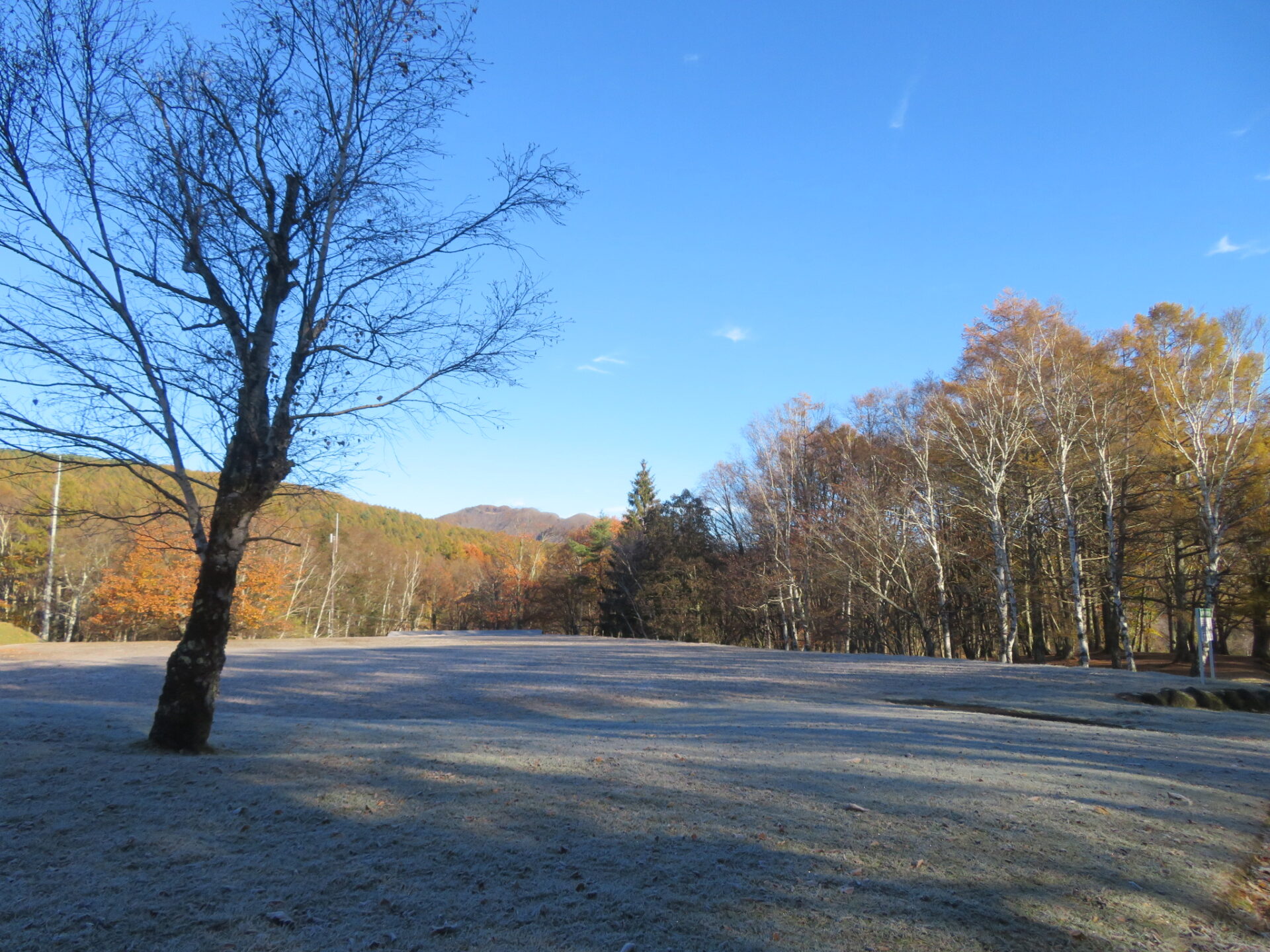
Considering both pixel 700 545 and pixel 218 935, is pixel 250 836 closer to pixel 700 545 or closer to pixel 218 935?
pixel 218 935

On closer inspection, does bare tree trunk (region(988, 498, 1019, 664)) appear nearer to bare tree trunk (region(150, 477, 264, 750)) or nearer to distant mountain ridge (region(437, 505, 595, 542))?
bare tree trunk (region(150, 477, 264, 750))

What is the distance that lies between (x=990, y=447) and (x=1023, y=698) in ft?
42.3

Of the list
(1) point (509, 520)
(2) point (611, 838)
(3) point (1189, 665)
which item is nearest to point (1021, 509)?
(3) point (1189, 665)

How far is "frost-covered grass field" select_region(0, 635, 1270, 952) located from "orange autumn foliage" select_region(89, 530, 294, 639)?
110 feet

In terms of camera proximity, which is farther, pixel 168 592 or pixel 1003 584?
pixel 168 592

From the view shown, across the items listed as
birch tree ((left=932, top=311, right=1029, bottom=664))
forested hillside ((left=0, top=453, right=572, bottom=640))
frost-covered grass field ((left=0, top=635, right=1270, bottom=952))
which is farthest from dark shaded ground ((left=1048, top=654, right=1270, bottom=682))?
forested hillside ((left=0, top=453, right=572, bottom=640))

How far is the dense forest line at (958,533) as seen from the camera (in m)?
22.6

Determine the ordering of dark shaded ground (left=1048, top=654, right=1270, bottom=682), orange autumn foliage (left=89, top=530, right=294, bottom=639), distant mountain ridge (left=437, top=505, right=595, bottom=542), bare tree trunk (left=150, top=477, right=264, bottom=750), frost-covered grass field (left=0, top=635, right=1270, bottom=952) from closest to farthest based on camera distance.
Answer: frost-covered grass field (left=0, top=635, right=1270, bottom=952), bare tree trunk (left=150, top=477, right=264, bottom=750), dark shaded ground (left=1048, top=654, right=1270, bottom=682), orange autumn foliage (left=89, top=530, right=294, bottom=639), distant mountain ridge (left=437, top=505, right=595, bottom=542)

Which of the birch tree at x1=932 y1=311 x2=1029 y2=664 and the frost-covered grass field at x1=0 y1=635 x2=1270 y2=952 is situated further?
the birch tree at x1=932 y1=311 x2=1029 y2=664

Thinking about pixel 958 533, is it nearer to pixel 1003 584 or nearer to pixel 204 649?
pixel 1003 584

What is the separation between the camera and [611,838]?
3.96 meters

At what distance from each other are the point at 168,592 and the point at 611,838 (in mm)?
40577

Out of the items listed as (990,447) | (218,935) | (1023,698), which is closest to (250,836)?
(218,935)

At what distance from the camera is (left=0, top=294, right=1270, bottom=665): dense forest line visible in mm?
22594
